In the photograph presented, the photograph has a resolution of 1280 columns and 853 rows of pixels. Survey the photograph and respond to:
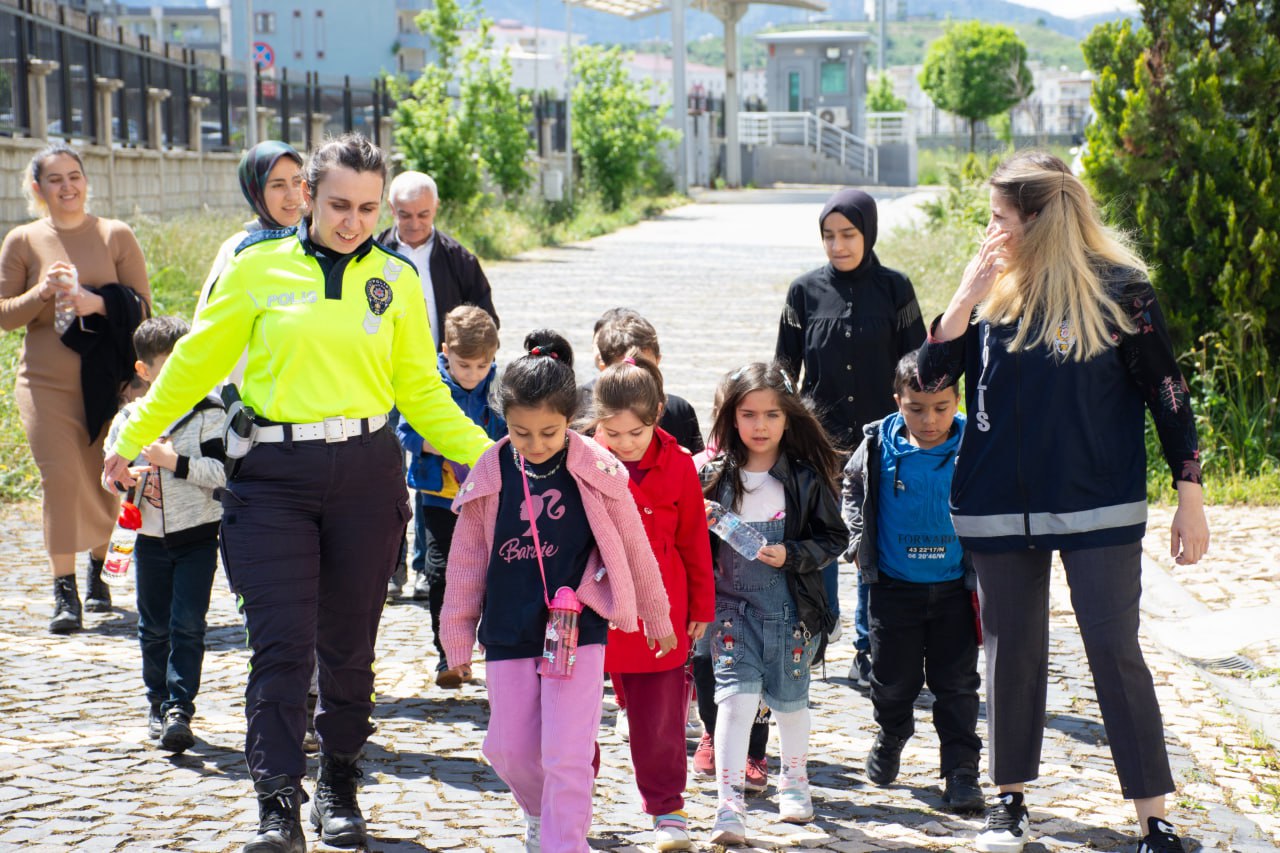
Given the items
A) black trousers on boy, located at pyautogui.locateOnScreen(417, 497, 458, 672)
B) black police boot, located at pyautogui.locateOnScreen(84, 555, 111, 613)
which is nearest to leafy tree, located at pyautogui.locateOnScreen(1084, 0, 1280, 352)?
black trousers on boy, located at pyautogui.locateOnScreen(417, 497, 458, 672)

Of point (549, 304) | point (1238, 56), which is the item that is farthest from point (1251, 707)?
point (549, 304)

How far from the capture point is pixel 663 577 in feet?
15.4

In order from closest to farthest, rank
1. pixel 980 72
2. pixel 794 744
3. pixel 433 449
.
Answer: pixel 794 744 → pixel 433 449 → pixel 980 72

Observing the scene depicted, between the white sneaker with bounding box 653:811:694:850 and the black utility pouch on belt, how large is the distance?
1.54 meters

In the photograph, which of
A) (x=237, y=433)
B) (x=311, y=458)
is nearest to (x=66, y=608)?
(x=237, y=433)

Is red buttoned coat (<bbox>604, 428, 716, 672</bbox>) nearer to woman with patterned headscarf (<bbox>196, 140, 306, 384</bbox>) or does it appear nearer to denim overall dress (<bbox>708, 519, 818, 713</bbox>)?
denim overall dress (<bbox>708, 519, 818, 713</bbox>)

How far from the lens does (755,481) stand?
5141 mm

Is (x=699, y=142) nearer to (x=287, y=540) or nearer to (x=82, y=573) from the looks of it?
(x=82, y=573)

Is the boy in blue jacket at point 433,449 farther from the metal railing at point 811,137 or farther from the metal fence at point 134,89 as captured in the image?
the metal railing at point 811,137

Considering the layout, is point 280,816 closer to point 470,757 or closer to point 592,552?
point 592,552

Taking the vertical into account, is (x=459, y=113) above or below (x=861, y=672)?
above

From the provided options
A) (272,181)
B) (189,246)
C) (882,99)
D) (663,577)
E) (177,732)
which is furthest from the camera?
(882,99)

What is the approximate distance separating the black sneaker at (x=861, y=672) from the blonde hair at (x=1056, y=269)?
2218 mm

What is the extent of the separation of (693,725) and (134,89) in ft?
57.2
